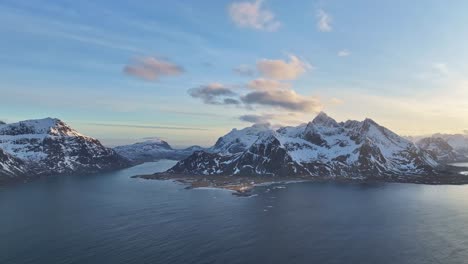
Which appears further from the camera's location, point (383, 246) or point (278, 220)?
point (278, 220)

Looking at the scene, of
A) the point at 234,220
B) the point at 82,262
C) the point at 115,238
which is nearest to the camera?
the point at 82,262

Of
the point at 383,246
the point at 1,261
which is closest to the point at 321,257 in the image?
the point at 383,246

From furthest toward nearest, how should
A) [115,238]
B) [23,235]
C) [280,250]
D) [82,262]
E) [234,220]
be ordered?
[234,220], [23,235], [115,238], [280,250], [82,262]

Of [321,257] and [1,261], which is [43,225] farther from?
[321,257]

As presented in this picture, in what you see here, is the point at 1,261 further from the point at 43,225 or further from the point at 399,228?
the point at 399,228

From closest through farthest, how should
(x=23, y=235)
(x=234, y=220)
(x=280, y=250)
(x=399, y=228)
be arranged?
(x=280, y=250) → (x=23, y=235) → (x=399, y=228) → (x=234, y=220)

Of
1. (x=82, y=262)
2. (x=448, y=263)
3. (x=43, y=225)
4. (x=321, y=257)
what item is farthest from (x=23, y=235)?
(x=448, y=263)

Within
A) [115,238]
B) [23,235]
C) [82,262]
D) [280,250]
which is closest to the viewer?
[82,262]

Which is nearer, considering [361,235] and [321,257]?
[321,257]
